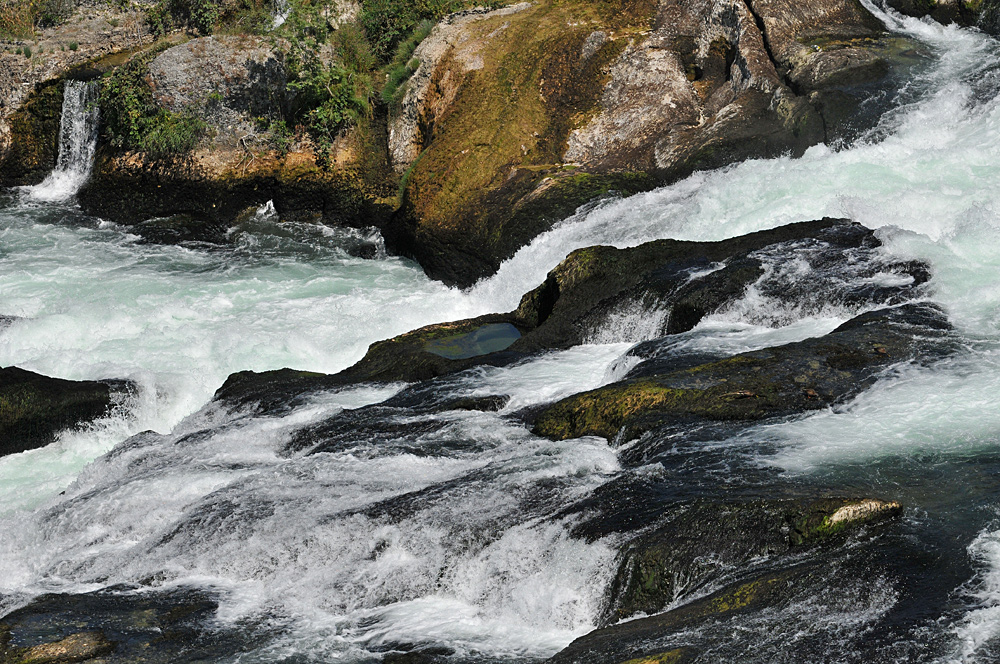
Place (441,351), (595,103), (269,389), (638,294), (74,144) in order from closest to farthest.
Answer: (269,389) < (638,294) < (441,351) < (595,103) < (74,144)

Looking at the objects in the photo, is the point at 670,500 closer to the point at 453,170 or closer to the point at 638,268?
the point at 638,268

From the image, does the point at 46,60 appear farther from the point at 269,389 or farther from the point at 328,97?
the point at 269,389

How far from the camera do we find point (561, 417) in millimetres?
7387

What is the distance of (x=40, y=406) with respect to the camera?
9.40 metres

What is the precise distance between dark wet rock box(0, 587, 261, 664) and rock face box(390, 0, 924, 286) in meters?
7.25

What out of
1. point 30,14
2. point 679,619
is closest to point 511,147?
point 679,619

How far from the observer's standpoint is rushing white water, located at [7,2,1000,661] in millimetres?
5738

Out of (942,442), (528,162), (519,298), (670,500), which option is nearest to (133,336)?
(519,298)

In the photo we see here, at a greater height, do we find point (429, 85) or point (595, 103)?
point (429, 85)

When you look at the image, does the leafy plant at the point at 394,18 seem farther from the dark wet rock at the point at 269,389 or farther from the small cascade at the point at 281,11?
the dark wet rock at the point at 269,389

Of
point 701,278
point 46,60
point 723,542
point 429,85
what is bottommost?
point 723,542

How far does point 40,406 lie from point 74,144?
8550 millimetres

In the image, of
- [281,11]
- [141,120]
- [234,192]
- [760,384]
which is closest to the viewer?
[760,384]

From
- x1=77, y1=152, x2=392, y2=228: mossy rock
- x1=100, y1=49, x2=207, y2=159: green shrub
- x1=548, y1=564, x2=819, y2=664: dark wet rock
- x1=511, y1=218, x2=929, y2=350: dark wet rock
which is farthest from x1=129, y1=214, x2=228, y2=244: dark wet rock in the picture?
x1=548, y1=564, x2=819, y2=664: dark wet rock
